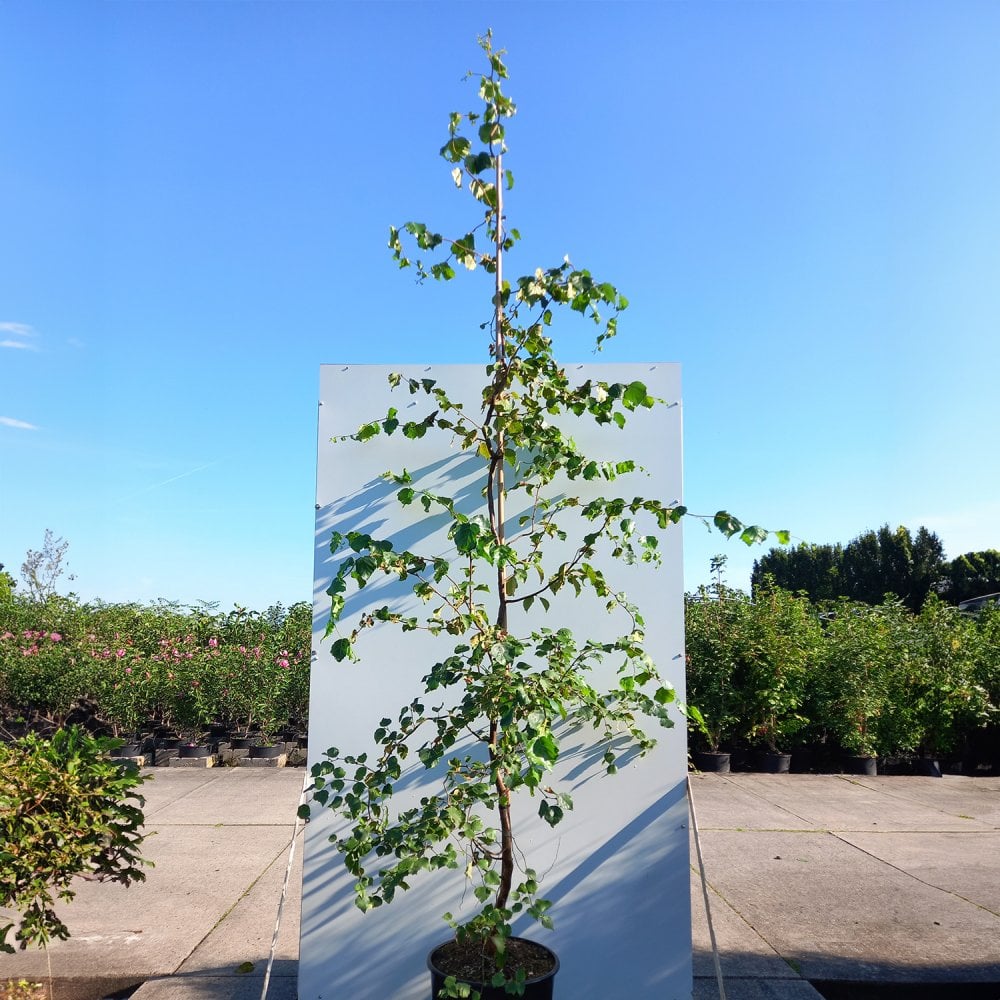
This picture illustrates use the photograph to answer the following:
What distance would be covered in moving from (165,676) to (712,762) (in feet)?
16.6

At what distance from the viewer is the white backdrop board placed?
2645 mm

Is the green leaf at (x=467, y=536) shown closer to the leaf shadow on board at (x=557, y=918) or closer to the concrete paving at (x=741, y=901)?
the leaf shadow on board at (x=557, y=918)

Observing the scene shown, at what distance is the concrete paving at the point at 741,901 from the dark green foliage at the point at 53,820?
52 centimetres

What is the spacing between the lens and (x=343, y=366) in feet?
9.39

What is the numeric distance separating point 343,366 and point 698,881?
10.2 ft

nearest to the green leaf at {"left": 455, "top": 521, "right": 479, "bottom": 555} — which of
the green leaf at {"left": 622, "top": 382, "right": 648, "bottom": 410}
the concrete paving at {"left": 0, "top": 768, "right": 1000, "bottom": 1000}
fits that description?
the green leaf at {"left": 622, "top": 382, "right": 648, "bottom": 410}

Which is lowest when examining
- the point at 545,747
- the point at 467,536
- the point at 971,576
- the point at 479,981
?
the point at 479,981

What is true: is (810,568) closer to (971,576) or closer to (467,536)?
(971,576)

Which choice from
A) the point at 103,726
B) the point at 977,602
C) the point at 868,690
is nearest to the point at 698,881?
the point at 868,690

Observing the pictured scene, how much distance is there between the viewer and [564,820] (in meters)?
2.68

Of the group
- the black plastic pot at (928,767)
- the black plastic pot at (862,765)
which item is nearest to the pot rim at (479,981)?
the black plastic pot at (862,765)

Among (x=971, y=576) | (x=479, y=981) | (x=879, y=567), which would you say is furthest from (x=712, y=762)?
(x=879, y=567)

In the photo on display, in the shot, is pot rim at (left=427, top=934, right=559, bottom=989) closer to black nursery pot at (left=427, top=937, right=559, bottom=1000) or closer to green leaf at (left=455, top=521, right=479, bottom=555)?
black nursery pot at (left=427, top=937, right=559, bottom=1000)

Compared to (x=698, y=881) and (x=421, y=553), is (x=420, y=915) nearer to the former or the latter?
(x=421, y=553)
